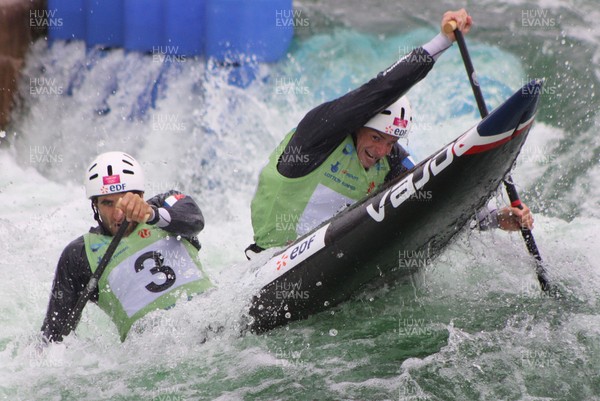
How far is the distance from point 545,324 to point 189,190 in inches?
191

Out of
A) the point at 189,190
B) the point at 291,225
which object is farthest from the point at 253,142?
the point at 291,225

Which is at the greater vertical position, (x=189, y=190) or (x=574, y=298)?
(x=189, y=190)

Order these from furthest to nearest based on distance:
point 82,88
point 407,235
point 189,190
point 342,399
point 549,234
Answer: point 82,88, point 189,190, point 549,234, point 407,235, point 342,399

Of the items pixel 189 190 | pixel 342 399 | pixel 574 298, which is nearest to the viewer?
pixel 342 399

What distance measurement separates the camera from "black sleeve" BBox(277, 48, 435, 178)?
5.85 m

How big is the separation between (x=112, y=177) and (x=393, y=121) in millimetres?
1630

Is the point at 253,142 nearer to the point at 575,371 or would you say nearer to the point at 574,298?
the point at 574,298

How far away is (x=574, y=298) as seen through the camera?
6.20 m

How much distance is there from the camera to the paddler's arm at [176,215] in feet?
18.6
